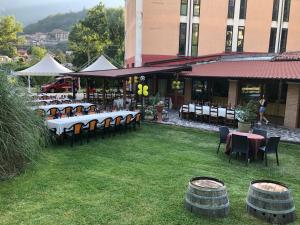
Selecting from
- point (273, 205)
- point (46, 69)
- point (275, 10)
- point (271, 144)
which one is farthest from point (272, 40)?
point (273, 205)

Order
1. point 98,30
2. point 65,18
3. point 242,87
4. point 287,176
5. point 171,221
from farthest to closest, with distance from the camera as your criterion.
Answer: point 65,18 → point 98,30 → point 242,87 → point 287,176 → point 171,221

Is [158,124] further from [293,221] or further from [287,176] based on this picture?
[293,221]

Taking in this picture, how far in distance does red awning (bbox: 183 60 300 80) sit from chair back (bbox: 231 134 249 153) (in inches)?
251

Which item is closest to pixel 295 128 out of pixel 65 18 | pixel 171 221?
pixel 171 221

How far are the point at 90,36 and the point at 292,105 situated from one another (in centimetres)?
3474

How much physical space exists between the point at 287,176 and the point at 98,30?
41.7m

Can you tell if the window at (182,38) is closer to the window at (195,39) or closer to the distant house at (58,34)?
the window at (195,39)

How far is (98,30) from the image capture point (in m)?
46.1

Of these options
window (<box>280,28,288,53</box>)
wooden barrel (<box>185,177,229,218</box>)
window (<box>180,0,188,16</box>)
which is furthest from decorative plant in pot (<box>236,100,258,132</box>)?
window (<box>280,28,288,53</box>)

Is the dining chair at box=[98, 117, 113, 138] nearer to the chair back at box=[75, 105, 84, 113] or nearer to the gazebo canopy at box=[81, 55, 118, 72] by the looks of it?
the chair back at box=[75, 105, 84, 113]

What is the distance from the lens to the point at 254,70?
16.7m

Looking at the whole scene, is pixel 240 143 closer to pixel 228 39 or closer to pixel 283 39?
pixel 228 39

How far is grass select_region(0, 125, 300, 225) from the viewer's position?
217 inches

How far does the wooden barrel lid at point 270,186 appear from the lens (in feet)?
18.2
